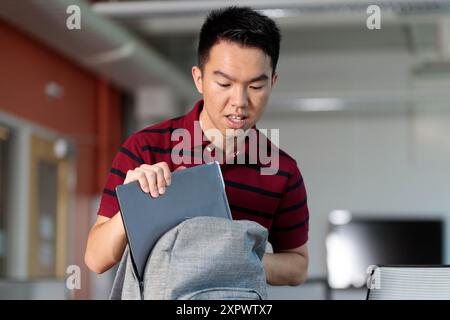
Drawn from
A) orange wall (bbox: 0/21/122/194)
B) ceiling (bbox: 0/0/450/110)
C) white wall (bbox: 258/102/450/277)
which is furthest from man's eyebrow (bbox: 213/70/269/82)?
white wall (bbox: 258/102/450/277)

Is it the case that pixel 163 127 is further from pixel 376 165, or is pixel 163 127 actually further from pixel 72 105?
pixel 376 165

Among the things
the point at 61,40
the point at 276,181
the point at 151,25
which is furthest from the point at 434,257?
the point at 276,181

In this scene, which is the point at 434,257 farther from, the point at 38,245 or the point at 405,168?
the point at 38,245

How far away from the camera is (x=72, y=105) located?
712cm

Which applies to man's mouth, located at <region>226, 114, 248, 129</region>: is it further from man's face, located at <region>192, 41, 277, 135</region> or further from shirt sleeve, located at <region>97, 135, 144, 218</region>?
shirt sleeve, located at <region>97, 135, 144, 218</region>

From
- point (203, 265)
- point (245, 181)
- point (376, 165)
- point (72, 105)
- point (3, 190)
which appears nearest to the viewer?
point (203, 265)

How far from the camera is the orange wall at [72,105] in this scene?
5.94 meters

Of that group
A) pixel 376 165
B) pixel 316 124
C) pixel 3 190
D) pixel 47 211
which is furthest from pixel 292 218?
pixel 316 124

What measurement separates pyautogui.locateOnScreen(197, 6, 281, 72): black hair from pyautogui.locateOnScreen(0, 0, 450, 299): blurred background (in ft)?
16.8

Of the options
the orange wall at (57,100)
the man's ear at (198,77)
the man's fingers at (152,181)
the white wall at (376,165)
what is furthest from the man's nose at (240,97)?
the white wall at (376,165)

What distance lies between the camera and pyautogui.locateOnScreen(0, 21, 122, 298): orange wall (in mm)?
5938

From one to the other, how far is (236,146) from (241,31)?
15 centimetres

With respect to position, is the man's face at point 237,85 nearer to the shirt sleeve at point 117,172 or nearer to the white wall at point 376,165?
the shirt sleeve at point 117,172

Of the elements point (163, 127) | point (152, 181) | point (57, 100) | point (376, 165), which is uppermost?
point (57, 100)
